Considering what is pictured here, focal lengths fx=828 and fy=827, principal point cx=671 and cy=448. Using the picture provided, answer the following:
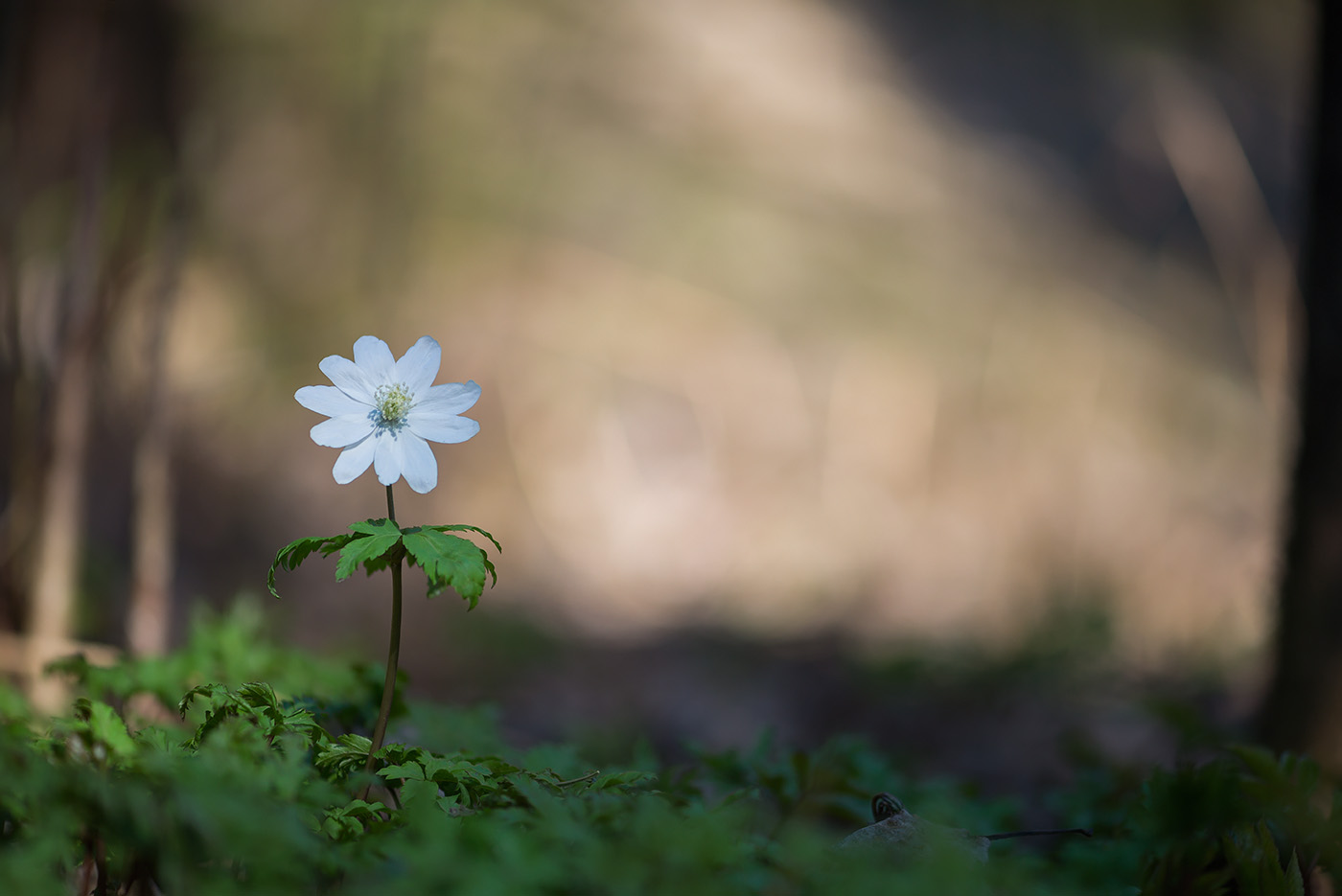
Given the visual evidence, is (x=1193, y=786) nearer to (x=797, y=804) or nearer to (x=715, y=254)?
(x=797, y=804)

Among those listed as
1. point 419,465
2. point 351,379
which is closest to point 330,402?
point 351,379

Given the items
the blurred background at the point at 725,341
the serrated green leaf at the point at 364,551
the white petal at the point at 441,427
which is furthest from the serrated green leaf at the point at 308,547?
the blurred background at the point at 725,341

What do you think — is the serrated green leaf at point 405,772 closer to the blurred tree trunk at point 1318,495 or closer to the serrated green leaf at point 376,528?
the serrated green leaf at point 376,528

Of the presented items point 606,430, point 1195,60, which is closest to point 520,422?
point 606,430

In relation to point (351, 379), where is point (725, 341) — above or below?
above

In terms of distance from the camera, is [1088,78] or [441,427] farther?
[1088,78]

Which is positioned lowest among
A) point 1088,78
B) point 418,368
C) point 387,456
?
point 387,456

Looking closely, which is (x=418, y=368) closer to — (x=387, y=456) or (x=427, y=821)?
(x=387, y=456)
